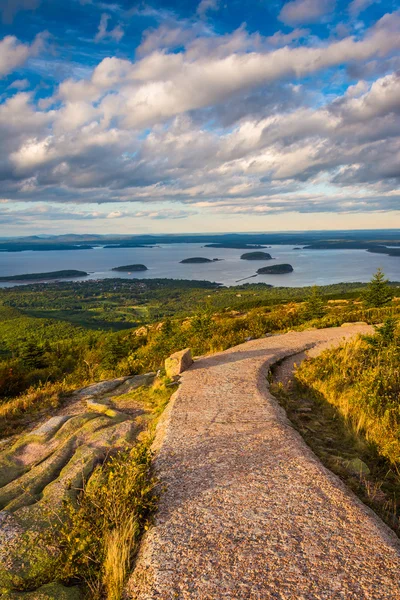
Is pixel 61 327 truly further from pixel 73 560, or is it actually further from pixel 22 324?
pixel 73 560

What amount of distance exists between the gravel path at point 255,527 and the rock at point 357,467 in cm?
65

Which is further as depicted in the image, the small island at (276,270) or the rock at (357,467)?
the small island at (276,270)

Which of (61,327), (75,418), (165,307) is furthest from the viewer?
(165,307)

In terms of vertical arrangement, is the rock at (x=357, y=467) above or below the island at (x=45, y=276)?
above

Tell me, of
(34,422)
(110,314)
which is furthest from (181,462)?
(110,314)

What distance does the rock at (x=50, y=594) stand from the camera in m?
2.92

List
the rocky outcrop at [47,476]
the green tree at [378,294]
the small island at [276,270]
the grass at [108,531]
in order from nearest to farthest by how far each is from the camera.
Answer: the grass at [108,531] < the rocky outcrop at [47,476] < the green tree at [378,294] < the small island at [276,270]

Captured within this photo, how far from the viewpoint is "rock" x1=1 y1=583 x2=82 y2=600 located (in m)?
2.92

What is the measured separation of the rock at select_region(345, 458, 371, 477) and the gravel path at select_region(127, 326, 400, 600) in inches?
25.5

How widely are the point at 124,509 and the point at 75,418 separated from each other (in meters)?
4.15

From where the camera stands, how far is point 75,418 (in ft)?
23.5

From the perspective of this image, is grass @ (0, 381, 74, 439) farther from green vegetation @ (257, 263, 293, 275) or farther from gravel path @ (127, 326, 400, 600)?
green vegetation @ (257, 263, 293, 275)

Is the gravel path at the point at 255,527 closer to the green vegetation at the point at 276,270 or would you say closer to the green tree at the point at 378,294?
the green tree at the point at 378,294

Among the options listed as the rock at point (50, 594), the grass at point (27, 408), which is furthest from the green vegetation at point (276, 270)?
the rock at point (50, 594)
